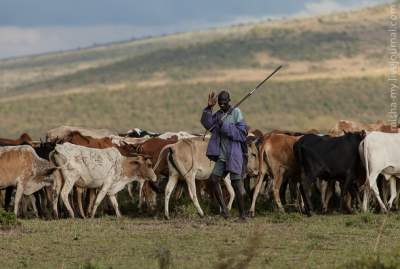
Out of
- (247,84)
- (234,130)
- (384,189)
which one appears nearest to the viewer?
(234,130)

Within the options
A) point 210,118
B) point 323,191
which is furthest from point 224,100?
point 323,191

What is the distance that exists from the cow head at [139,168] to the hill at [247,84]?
40.0m

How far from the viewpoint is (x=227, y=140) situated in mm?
17406

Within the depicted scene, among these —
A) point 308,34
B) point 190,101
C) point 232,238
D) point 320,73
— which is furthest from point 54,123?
point 232,238

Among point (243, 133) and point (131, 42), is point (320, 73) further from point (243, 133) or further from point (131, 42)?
point (131, 42)

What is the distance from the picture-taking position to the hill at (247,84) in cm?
6694

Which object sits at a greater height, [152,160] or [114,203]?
[152,160]

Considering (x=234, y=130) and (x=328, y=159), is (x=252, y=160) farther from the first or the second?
(x=234, y=130)

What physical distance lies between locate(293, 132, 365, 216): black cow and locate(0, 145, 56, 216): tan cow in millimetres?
4417

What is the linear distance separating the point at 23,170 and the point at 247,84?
2196 inches

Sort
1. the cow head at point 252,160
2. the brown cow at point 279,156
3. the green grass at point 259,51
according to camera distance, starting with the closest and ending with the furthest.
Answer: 1. the brown cow at point 279,156
2. the cow head at point 252,160
3. the green grass at point 259,51

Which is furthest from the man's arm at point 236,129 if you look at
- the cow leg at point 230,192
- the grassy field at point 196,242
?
the cow leg at point 230,192

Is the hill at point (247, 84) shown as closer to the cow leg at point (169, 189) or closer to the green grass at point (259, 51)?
the green grass at point (259, 51)

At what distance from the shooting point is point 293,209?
66.9 ft
